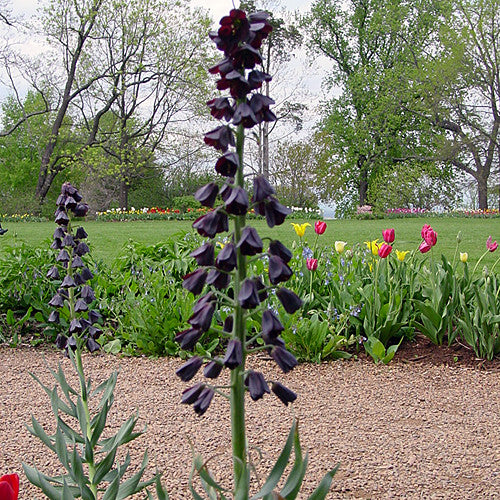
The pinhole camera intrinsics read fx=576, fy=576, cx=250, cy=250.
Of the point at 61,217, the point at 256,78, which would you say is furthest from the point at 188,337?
the point at 61,217

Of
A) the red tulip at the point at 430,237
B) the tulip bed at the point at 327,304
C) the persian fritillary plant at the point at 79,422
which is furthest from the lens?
the tulip bed at the point at 327,304

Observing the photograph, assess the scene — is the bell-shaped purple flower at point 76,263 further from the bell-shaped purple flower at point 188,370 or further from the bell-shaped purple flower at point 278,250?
the bell-shaped purple flower at point 278,250

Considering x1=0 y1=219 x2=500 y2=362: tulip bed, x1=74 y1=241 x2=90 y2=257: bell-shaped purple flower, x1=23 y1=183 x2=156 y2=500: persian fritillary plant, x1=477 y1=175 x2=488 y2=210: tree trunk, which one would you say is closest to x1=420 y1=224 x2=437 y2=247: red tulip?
x1=0 y1=219 x2=500 y2=362: tulip bed

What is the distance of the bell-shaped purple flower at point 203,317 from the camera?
1.10 m

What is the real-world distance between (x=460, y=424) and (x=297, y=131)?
29.1 metres

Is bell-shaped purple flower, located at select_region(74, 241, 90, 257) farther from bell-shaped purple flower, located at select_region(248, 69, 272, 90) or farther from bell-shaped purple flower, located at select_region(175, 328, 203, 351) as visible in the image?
bell-shaped purple flower, located at select_region(248, 69, 272, 90)

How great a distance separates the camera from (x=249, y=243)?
Result: 100 cm

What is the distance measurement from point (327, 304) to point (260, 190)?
3.88 m

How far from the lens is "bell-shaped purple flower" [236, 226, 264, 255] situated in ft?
3.28

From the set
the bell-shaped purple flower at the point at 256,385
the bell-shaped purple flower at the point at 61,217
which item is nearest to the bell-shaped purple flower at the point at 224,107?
the bell-shaped purple flower at the point at 256,385

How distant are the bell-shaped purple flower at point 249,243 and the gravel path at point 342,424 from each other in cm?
178

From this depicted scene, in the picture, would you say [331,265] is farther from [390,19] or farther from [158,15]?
[390,19]

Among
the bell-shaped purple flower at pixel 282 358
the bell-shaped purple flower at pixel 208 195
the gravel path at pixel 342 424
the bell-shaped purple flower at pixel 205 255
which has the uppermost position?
the bell-shaped purple flower at pixel 208 195

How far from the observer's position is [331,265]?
17.8ft
